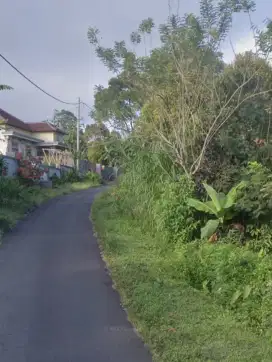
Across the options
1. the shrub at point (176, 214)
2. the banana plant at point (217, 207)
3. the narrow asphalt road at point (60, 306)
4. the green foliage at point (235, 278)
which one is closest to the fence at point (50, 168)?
the narrow asphalt road at point (60, 306)

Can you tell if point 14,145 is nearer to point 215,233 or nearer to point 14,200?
point 14,200

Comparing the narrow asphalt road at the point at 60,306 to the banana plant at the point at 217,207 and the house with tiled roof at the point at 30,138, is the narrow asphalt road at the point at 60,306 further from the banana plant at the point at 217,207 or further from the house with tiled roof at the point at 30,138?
the house with tiled roof at the point at 30,138

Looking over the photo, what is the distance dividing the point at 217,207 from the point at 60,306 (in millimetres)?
4249

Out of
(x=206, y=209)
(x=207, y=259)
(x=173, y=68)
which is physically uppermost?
(x=173, y=68)

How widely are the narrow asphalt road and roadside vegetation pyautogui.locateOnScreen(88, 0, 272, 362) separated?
38 centimetres

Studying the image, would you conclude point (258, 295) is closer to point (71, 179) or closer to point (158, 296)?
point (158, 296)

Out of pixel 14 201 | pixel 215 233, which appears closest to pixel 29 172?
pixel 14 201

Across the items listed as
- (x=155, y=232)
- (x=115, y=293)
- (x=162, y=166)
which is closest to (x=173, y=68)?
(x=162, y=166)

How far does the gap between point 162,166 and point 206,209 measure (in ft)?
7.65

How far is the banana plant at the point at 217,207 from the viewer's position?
10.3m

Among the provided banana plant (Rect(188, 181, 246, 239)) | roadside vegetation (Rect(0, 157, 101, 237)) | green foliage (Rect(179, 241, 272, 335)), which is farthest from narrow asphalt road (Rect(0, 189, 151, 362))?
roadside vegetation (Rect(0, 157, 101, 237))

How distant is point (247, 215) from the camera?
1062 cm

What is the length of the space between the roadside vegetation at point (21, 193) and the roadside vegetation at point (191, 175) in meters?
2.75

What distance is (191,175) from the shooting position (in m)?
12.0
